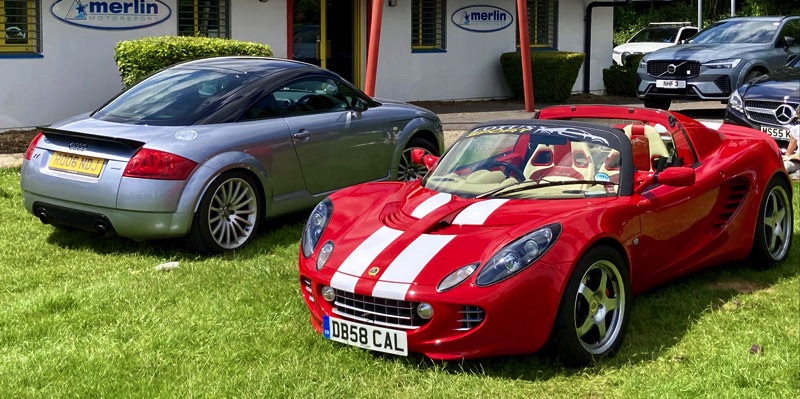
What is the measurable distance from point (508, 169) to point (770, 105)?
705 centimetres

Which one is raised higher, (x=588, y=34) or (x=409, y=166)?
(x=588, y=34)

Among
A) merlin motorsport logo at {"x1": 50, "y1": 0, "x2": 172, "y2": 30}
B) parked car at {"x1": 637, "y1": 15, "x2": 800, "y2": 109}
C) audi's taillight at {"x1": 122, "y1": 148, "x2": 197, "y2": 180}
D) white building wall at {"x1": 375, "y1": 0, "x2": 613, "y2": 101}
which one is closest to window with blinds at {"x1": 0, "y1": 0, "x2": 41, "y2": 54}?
merlin motorsport logo at {"x1": 50, "y1": 0, "x2": 172, "y2": 30}

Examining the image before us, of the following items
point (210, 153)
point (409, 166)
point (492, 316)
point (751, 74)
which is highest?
point (751, 74)

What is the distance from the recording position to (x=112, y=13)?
47.4 feet

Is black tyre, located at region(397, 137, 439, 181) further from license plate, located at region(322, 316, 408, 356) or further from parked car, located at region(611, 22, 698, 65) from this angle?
parked car, located at region(611, 22, 698, 65)

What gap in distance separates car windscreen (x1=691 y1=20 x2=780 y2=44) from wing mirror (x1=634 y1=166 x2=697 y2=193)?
1159cm

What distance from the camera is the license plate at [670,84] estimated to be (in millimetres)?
15615

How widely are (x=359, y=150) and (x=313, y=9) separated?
30.6ft

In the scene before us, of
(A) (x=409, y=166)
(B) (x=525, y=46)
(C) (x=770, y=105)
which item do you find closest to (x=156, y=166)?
(A) (x=409, y=166)

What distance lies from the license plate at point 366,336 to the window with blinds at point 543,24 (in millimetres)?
16518

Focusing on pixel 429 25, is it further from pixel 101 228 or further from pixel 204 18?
pixel 101 228

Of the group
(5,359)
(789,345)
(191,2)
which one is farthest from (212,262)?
(191,2)

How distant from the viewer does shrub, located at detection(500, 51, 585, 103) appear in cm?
1900

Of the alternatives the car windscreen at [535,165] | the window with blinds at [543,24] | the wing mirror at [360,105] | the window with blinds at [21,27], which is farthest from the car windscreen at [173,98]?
the window with blinds at [543,24]
